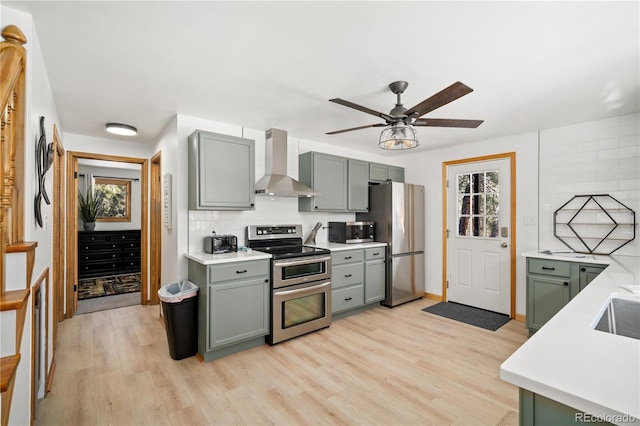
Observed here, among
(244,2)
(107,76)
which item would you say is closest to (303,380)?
(244,2)

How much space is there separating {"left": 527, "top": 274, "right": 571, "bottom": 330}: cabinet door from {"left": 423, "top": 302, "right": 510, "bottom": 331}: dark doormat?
435mm

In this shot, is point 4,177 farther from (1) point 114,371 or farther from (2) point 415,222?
(2) point 415,222

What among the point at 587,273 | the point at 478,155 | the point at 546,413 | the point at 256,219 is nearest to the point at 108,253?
the point at 256,219

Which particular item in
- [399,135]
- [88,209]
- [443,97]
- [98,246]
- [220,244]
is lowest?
[98,246]

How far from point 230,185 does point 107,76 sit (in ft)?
4.36

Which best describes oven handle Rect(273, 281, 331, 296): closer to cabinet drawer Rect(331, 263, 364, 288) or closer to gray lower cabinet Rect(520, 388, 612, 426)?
cabinet drawer Rect(331, 263, 364, 288)

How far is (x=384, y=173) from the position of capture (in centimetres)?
479

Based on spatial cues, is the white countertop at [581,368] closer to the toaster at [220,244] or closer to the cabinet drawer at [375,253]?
the toaster at [220,244]

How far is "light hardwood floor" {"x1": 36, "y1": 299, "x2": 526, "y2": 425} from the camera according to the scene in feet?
6.57

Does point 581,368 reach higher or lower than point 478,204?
lower

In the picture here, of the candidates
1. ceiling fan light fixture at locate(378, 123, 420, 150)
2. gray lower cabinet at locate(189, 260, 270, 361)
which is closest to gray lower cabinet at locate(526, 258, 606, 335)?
ceiling fan light fixture at locate(378, 123, 420, 150)

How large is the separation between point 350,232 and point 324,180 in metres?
0.79

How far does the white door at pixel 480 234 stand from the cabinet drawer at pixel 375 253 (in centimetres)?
109

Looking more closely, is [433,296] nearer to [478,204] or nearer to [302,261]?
[478,204]
